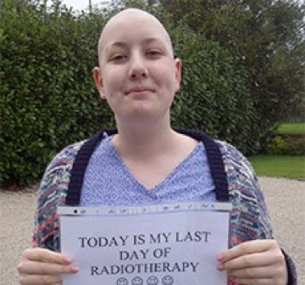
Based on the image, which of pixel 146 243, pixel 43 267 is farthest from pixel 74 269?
pixel 146 243

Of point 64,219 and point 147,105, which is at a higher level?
point 147,105

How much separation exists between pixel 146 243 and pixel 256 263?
0.27 m

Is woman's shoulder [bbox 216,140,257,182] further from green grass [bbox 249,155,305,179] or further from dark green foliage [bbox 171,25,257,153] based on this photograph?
green grass [bbox 249,155,305,179]

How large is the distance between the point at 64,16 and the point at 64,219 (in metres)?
8.49

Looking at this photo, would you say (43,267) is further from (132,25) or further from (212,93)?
(212,93)

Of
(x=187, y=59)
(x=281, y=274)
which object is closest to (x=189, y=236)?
(x=281, y=274)

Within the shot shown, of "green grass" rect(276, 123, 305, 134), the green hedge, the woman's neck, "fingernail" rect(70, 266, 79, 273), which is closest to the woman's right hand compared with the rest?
"fingernail" rect(70, 266, 79, 273)

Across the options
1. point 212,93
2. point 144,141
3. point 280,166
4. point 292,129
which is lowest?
point 144,141

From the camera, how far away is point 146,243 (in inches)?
55.5

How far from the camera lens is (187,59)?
11992 millimetres

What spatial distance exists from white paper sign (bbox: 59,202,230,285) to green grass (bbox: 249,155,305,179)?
9823 millimetres

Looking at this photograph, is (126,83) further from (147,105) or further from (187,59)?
(187,59)

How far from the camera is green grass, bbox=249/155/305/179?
11430mm

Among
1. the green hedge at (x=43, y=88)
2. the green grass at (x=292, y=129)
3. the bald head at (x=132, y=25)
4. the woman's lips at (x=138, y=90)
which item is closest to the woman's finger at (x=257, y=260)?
the woman's lips at (x=138, y=90)
